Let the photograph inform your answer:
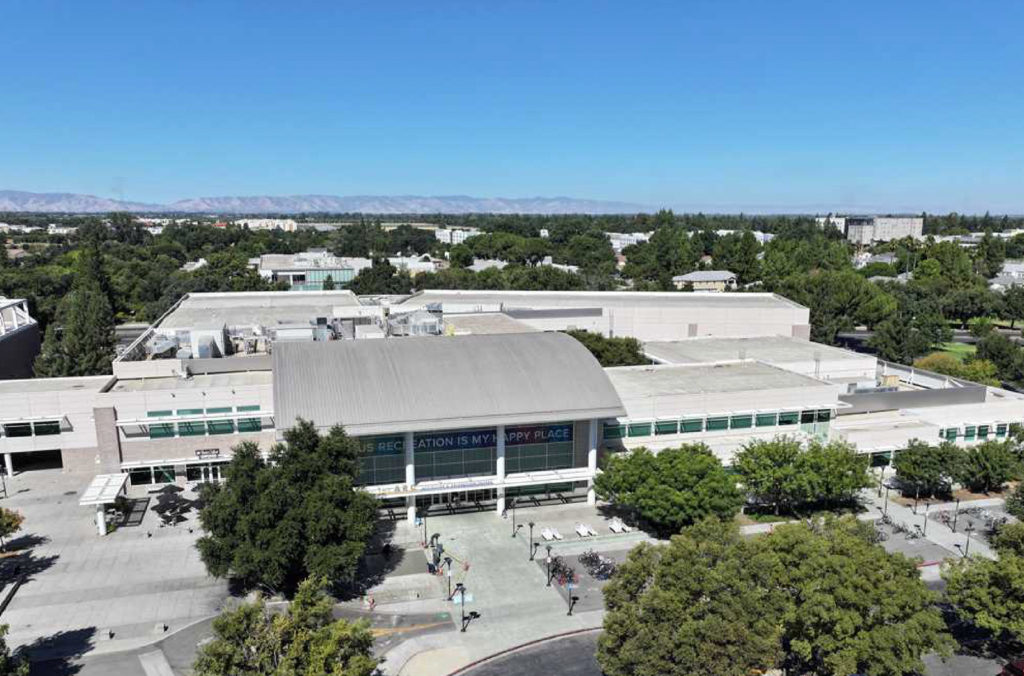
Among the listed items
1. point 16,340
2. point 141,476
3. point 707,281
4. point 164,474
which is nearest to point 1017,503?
point 164,474

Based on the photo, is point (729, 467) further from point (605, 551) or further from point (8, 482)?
point (8, 482)

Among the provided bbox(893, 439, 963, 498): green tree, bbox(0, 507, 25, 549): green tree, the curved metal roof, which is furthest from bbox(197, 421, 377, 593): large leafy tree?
bbox(893, 439, 963, 498): green tree

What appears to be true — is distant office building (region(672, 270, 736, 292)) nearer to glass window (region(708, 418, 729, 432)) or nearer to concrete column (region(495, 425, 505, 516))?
glass window (region(708, 418, 729, 432))

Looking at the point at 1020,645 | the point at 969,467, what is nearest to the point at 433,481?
the point at 1020,645

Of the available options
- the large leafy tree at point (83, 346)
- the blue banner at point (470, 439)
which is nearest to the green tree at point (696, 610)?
the blue banner at point (470, 439)

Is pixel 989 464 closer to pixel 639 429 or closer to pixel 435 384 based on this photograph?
pixel 639 429

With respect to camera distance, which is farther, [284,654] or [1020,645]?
[1020,645]

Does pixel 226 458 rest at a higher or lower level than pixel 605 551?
higher
